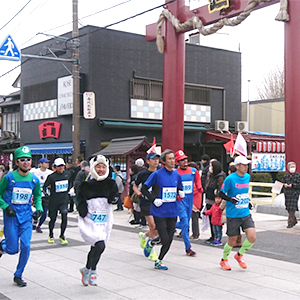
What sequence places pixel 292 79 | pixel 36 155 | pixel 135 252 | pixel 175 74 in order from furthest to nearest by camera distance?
1. pixel 36 155
2. pixel 175 74
3. pixel 292 79
4. pixel 135 252

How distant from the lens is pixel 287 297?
6.09 m

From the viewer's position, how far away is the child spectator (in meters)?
9.85

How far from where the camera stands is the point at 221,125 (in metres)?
27.7

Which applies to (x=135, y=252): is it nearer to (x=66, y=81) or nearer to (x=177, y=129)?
(x=177, y=129)

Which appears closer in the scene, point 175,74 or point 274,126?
point 175,74

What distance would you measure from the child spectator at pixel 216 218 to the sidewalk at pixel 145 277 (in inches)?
12.8

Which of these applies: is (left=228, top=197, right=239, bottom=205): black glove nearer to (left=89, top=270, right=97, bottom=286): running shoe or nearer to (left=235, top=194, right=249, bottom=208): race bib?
(left=235, top=194, right=249, bottom=208): race bib

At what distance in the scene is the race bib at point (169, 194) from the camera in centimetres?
768

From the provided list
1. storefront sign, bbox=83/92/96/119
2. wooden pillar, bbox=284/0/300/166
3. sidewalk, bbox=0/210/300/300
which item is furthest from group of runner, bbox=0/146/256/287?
storefront sign, bbox=83/92/96/119

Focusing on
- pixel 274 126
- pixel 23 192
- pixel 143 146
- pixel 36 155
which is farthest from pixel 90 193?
pixel 274 126

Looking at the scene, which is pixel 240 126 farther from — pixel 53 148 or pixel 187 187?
pixel 187 187

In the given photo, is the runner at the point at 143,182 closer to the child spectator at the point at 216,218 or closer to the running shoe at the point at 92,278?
the child spectator at the point at 216,218

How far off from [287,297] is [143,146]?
14.6 meters

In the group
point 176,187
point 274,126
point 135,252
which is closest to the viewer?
point 176,187
